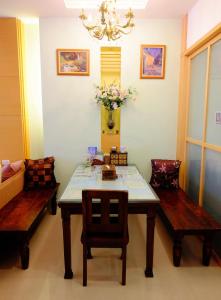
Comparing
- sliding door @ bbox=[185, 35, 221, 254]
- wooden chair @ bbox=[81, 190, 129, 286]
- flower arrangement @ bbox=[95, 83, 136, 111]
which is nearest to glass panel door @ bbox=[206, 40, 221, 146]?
sliding door @ bbox=[185, 35, 221, 254]

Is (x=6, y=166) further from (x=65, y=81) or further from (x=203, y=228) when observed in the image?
(x=203, y=228)

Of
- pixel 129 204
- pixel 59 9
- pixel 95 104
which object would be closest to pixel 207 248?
pixel 129 204

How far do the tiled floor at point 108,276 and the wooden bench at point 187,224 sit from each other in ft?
0.53

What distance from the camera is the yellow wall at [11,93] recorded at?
346 centimetres

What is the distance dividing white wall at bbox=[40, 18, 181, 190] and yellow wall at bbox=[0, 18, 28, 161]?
378 mm

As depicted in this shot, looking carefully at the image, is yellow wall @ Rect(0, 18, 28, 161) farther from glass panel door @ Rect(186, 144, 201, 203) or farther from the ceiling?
glass panel door @ Rect(186, 144, 201, 203)

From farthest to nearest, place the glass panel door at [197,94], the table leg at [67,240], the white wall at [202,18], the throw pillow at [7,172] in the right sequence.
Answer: the throw pillow at [7,172], the glass panel door at [197,94], the white wall at [202,18], the table leg at [67,240]

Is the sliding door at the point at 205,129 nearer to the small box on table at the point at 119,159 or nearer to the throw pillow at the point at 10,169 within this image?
the small box on table at the point at 119,159

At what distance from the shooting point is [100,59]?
11.5 feet

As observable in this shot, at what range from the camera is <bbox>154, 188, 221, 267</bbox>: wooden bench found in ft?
7.50

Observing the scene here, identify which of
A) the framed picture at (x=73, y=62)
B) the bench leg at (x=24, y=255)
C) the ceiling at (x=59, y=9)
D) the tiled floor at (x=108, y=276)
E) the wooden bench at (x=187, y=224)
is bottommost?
the tiled floor at (x=108, y=276)

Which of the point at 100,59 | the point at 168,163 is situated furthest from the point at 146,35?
the point at 168,163

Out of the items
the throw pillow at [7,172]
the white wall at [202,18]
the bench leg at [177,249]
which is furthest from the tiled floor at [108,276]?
the white wall at [202,18]

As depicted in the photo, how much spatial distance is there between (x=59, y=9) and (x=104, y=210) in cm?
283
